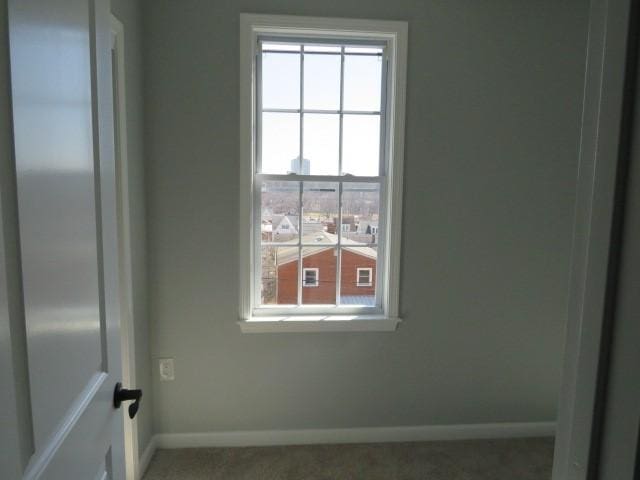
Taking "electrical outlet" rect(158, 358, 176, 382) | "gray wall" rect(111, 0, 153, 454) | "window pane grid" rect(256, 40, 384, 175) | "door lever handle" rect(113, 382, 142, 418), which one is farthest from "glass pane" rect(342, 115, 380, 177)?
"door lever handle" rect(113, 382, 142, 418)

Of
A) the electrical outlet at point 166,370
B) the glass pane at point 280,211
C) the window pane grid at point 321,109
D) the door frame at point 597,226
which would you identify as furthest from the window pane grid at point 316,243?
the door frame at point 597,226

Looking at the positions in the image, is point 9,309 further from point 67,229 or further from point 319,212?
point 319,212

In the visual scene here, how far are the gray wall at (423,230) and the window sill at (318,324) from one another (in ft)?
0.19

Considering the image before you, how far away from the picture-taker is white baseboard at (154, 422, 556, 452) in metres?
2.52

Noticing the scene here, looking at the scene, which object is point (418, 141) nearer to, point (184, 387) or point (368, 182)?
point (368, 182)

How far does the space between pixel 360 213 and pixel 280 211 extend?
47 cm

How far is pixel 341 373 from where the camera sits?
8.45ft

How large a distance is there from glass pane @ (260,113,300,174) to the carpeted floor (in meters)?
1.62

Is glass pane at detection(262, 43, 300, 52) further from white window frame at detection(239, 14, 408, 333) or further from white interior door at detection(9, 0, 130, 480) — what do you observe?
white interior door at detection(9, 0, 130, 480)

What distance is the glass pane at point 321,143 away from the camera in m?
2.49

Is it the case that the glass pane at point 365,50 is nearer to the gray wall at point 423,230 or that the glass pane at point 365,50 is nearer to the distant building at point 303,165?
the gray wall at point 423,230

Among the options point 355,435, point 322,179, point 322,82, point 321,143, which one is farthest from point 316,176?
point 355,435

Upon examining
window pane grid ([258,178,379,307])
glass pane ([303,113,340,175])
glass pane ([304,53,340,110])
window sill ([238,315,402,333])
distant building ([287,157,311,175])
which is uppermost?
glass pane ([304,53,340,110])

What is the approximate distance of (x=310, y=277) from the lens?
2.59 meters
